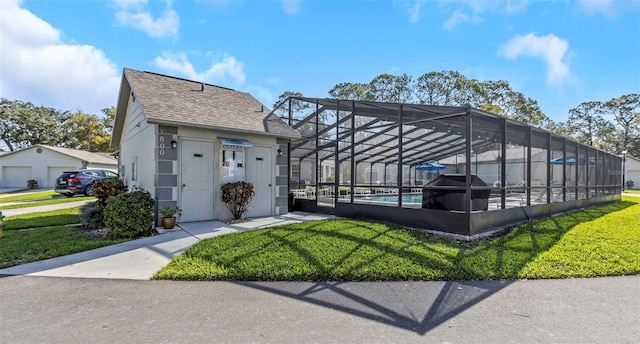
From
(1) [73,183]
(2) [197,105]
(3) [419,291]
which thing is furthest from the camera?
(1) [73,183]

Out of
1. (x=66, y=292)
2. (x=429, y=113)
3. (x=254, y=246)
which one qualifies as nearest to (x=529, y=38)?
(x=429, y=113)

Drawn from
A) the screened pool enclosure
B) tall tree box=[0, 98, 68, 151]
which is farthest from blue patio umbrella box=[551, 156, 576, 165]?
tall tree box=[0, 98, 68, 151]

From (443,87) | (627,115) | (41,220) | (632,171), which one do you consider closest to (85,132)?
(41,220)

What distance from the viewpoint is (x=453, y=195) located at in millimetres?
6977

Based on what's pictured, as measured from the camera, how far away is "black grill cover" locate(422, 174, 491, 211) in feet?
22.5

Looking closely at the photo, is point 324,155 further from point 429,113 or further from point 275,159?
point 429,113

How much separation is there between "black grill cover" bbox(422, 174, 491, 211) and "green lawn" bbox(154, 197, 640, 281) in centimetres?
94

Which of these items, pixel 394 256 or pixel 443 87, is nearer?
pixel 394 256

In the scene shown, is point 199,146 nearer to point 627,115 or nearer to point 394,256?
point 394,256

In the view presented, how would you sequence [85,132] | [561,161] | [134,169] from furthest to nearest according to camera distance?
[85,132] → [561,161] → [134,169]

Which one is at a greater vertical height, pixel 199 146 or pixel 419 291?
pixel 199 146

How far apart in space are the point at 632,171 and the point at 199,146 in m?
41.7

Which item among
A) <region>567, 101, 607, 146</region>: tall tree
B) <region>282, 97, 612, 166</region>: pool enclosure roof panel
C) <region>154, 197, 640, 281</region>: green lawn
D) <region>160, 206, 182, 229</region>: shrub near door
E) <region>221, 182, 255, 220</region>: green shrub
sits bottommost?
<region>154, 197, 640, 281</region>: green lawn

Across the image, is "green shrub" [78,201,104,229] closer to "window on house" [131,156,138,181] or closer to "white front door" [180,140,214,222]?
"white front door" [180,140,214,222]
